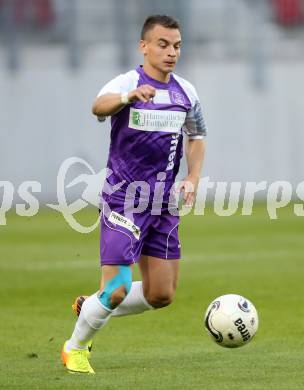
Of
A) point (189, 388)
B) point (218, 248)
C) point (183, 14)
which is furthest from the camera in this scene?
point (183, 14)

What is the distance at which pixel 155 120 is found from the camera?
852 centimetres

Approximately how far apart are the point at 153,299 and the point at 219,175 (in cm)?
2047

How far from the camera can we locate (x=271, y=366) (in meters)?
8.45

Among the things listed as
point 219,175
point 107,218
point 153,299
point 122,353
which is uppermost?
point 107,218

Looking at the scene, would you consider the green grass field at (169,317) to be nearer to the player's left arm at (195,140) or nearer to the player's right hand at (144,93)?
the player's left arm at (195,140)

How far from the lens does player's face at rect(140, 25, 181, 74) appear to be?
8.45 meters

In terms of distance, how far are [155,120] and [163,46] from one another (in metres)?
0.53

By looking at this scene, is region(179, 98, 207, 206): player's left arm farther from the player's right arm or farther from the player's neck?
the player's right arm

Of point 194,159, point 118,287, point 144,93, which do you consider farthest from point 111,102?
point 118,287

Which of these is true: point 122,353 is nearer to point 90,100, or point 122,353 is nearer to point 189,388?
point 189,388

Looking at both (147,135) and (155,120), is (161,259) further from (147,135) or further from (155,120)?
(155,120)

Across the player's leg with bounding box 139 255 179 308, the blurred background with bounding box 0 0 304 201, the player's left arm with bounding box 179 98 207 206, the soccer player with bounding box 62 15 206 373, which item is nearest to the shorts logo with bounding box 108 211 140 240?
the soccer player with bounding box 62 15 206 373

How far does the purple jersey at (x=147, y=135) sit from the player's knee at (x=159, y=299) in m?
0.72

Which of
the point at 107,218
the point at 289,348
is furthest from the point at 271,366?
the point at 107,218
